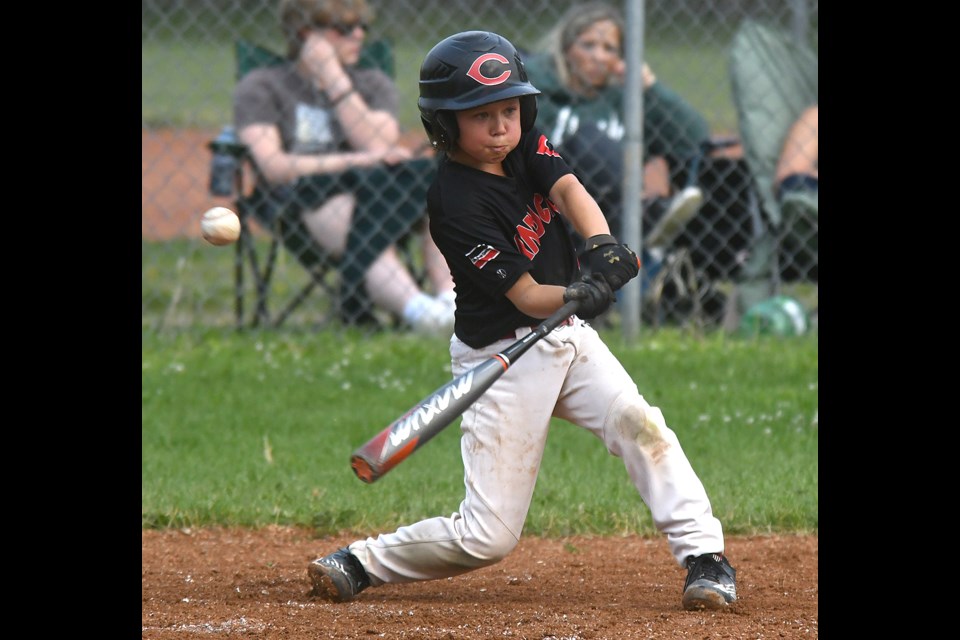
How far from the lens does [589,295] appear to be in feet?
11.0

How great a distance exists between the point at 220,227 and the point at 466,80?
872 millimetres

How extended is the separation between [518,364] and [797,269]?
14.9 ft

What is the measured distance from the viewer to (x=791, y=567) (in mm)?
4133

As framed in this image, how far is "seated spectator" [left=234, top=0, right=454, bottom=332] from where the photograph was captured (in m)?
7.55

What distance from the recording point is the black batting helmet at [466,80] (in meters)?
3.49

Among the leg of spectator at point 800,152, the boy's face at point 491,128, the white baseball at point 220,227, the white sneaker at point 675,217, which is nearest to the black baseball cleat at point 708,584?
the boy's face at point 491,128

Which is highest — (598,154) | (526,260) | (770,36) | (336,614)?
(770,36)

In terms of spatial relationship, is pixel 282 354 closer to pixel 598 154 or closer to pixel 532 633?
pixel 598 154

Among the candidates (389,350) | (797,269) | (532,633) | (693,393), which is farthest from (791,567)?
(797,269)

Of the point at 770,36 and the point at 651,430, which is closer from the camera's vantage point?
the point at 651,430

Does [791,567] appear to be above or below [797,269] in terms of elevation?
below

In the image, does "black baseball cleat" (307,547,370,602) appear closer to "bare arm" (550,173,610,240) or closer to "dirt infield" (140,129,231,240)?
"bare arm" (550,173,610,240)

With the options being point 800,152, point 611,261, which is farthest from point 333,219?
point 611,261
